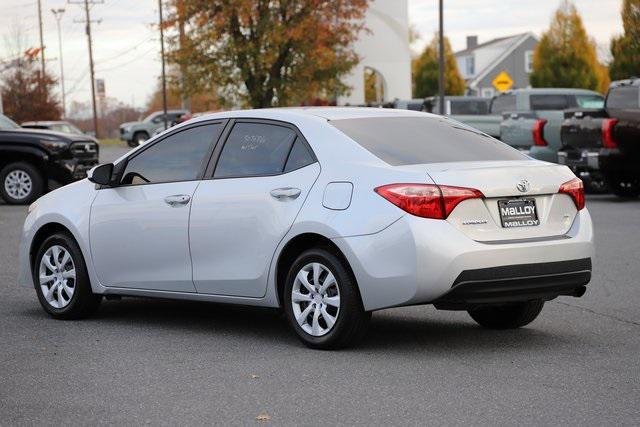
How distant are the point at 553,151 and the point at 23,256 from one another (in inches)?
601

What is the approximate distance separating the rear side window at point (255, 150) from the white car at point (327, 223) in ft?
0.03

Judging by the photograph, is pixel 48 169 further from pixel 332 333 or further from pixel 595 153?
pixel 332 333

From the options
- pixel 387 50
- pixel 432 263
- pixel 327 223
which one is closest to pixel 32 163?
pixel 327 223

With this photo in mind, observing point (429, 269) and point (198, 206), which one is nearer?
point (429, 269)

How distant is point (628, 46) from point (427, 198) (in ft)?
148

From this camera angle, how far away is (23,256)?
9945 mm

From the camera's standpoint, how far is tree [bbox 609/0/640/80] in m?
50.3

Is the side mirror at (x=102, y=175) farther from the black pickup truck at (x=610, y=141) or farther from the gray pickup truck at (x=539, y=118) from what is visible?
the gray pickup truck at (x=539, y=118)

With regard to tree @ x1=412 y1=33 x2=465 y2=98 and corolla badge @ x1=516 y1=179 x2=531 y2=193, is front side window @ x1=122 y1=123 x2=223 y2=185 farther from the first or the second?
tree @ x1=412 y1=33 x2=465 y2=98

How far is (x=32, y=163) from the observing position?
2347cm

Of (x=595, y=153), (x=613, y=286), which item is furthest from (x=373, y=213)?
(x=595, y=153)

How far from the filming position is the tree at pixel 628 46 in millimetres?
50281

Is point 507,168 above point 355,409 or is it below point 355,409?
above

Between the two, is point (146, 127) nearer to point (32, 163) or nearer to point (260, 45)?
point (260, 45)
